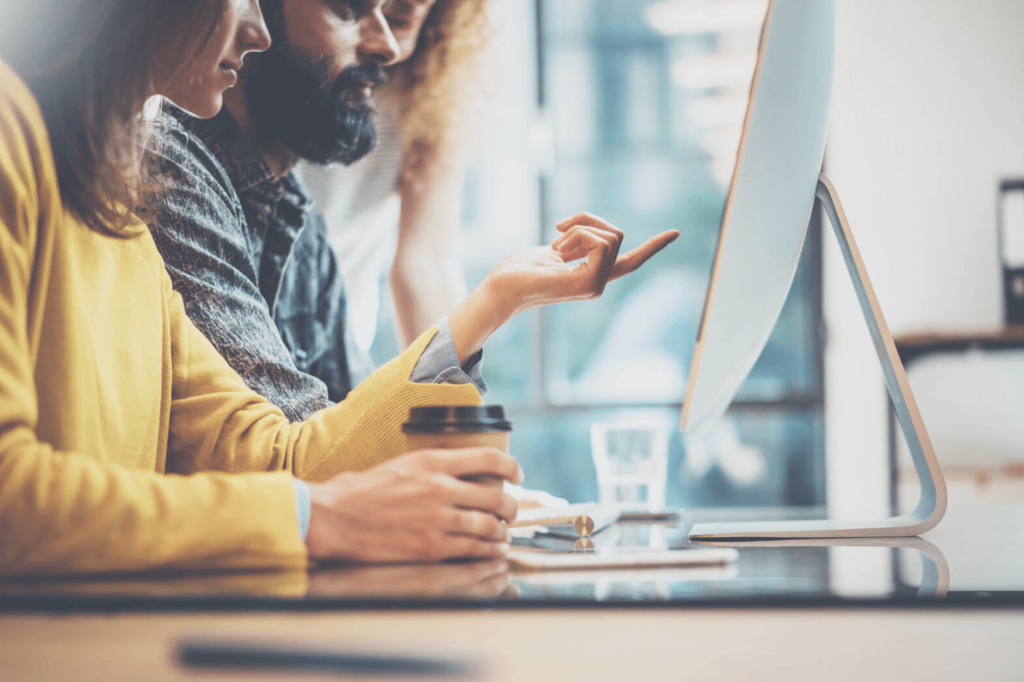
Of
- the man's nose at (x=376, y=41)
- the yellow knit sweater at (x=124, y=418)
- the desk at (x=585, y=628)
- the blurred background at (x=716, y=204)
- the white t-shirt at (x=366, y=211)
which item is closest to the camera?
the desk at (x=585, y=628)

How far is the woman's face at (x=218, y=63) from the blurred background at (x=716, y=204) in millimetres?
1987

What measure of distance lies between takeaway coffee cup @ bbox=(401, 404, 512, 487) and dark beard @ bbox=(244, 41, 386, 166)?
0.94 metres

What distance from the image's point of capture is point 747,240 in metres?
0.61

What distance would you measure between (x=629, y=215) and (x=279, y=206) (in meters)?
2.29

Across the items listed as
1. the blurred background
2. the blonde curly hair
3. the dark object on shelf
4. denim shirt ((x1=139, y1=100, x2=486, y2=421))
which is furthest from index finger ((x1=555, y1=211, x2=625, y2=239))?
the dark object on shelf

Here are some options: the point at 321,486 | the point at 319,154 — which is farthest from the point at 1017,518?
the point at 319,154

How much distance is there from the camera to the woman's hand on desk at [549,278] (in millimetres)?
876

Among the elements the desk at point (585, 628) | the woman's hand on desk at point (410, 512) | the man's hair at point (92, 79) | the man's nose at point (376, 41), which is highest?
the man's nose at point (376, 41)

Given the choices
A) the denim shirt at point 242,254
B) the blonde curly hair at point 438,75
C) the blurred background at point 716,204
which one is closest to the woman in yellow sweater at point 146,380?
the denim shirt at point 242,254

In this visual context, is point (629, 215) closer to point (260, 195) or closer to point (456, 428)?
point (260, 195)

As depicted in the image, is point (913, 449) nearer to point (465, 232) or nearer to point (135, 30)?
point (135, 30)

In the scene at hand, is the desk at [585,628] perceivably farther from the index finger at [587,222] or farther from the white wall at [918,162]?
the white wall at [918,162]

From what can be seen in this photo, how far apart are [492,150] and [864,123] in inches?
56.9

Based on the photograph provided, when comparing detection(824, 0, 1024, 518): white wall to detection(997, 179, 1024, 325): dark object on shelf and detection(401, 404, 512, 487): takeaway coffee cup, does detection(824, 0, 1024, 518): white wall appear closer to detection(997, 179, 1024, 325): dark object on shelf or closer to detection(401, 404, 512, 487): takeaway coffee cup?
detection(997, 179, 1024, 325): dark object on shelf
